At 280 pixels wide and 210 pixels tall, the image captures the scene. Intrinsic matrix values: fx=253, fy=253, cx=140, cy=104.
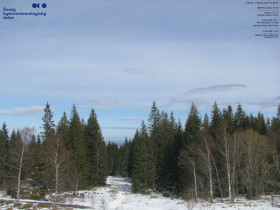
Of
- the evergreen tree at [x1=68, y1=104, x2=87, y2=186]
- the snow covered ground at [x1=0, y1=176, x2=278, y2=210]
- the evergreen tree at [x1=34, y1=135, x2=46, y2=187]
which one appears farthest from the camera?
the evergreen tree at [x1=68, y1=104, x2=87, y2=186]

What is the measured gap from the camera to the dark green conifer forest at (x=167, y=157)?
3919 centimetres

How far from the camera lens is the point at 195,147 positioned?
42156 millimetres

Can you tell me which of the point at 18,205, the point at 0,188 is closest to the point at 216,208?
the point at 18,205

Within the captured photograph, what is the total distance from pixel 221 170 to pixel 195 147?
587 centimetres

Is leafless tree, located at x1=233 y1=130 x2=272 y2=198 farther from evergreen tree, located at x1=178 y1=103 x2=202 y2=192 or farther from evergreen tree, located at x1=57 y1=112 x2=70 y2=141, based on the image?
evergreen tree, located at x1=57 y1=112 x2=70 y2=141

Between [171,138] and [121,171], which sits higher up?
[171,138]

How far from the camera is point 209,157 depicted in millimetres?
38406

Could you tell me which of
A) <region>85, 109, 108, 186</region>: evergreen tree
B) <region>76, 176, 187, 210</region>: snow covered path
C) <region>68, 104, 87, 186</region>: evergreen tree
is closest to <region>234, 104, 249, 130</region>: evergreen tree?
<region>76, 176, 187, 210</region>: snow covered path

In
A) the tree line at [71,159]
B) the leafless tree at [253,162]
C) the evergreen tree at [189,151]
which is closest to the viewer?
the leafless tree at [253,162]

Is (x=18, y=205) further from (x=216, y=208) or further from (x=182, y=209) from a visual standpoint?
(x=216, y=208)

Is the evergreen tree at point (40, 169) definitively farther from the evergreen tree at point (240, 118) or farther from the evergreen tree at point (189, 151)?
the evergreen tree at point (240, 118)

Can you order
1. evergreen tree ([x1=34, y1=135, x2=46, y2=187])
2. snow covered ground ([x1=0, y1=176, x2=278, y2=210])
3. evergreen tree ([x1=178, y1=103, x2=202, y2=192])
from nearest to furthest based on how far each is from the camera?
1. snow covered ground ([x1=0, y1=176, x2=278, y2=210])
2. evergreen tree ([x1=178, y1=103, x2=202, y2=192])
3. evergreen tree ([x1=34, y1=135, x2=46, y2=187])

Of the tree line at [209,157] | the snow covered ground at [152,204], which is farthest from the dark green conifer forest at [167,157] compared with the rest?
the snow covered ground at [152,204]

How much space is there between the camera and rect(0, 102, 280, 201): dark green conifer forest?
39188 millimetres
